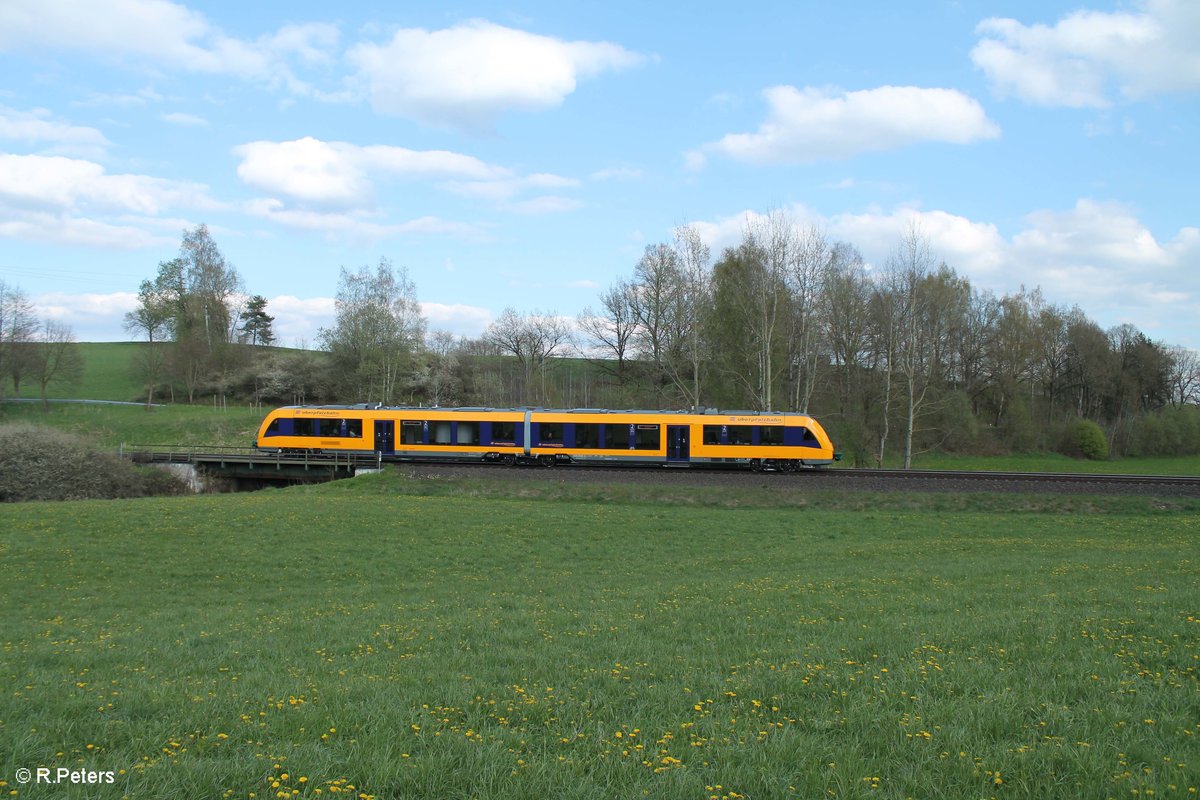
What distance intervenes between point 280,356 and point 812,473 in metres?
58.3

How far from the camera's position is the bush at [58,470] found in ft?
104

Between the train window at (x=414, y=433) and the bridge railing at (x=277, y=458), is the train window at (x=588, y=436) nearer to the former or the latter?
the train window at (x=414, y=433)

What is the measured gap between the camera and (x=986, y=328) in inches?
2704

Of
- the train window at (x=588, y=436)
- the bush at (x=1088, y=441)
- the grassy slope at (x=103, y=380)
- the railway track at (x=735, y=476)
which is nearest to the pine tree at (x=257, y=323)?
the grassy slope at (x=103, y=380)

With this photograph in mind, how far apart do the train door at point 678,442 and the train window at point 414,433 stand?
12411 millimetres

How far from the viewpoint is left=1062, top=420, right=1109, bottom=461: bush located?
6512 centimetres

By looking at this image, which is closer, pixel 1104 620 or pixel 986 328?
pixel 1104 620

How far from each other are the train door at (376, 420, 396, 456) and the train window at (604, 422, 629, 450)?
428 inches

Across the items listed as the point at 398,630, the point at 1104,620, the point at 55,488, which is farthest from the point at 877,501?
the point at 55,488

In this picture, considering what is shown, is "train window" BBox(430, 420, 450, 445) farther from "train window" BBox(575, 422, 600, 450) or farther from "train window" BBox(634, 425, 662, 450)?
"train window" BBox(634, 425, 662, 450)

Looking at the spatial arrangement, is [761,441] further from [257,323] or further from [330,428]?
[257,323]

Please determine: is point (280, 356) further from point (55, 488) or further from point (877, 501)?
point (877, 501)

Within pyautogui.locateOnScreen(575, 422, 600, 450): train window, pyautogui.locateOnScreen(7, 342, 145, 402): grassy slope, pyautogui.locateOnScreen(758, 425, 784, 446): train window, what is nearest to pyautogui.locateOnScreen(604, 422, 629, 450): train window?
pyautogui.locateOnScreen(575, 422, 600, 450): train window

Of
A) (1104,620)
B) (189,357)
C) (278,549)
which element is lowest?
(278,549)
